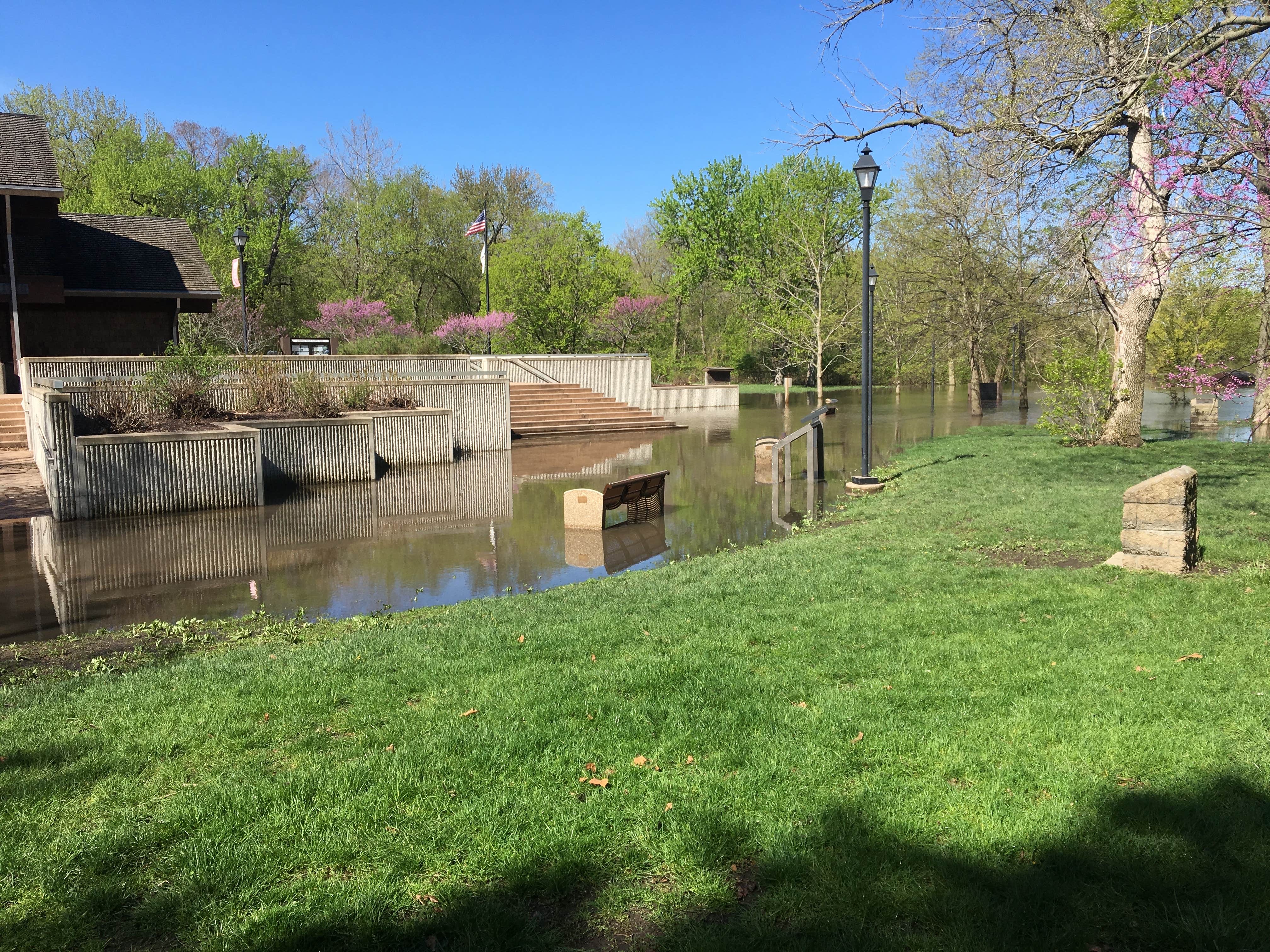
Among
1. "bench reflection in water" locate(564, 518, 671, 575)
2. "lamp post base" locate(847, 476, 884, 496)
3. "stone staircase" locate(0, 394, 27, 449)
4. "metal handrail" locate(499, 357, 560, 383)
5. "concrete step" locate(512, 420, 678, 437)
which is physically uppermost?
"metal handrail" locate(499, 357, 560, 383)

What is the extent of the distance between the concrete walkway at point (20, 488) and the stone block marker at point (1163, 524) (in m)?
14.5

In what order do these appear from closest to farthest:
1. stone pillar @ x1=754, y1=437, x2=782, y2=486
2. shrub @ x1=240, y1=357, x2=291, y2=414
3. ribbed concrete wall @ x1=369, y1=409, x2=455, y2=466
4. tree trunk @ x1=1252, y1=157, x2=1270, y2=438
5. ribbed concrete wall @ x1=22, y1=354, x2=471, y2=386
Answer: tree trunk @ x1=1252, y1=157, x2=1270, y2=438 < stone pillar @ x1=754, y1=437, x2=782, y2=486 < shrub @ x1=240, y1=357, x2=291, y2=414 < ribbed concrete wall @ x1=369, y1=409, x2=455, y2=466 < ribbed concrete wall @ x1=22, y1=354, x2=471, y2=386

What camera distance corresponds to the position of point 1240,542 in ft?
28.7

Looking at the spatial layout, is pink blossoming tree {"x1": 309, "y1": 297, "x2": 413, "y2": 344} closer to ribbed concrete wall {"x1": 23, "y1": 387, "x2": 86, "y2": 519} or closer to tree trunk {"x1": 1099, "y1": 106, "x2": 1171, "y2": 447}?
ribbed concrete wall {"x1": 23, "y1": 387, "x2": 86, "y2": 519}

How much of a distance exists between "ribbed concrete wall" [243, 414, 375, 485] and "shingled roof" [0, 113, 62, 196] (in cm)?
1326

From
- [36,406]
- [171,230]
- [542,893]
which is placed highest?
[171,230]

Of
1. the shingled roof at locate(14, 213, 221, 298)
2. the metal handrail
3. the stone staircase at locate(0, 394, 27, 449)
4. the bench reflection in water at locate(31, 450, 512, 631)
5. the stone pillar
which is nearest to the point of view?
the bench reflection in water at locate(31, 450, 512, 631)

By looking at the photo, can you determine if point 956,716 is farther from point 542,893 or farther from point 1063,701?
point 542,893

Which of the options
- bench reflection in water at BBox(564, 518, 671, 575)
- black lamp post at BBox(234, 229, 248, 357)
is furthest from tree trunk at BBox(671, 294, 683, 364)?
bench reflection in water at BBox(564, 518, 671, 575)

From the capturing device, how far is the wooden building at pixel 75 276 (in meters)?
25.2

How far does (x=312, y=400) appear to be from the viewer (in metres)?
18.2

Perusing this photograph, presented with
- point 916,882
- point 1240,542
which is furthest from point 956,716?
point 1240,542

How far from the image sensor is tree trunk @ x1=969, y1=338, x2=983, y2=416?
31.8 meters

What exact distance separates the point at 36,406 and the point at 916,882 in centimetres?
1729
